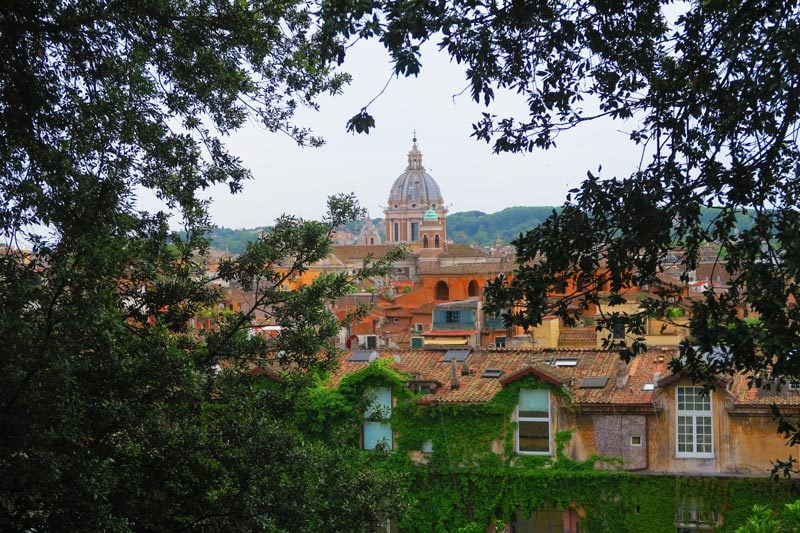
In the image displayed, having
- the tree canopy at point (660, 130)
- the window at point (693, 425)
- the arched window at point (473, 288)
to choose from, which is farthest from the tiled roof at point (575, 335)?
the arched window at point (473, 288)

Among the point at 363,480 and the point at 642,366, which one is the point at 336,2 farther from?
the point at 642,366

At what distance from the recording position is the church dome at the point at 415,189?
7151 inches

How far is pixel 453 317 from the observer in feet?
154

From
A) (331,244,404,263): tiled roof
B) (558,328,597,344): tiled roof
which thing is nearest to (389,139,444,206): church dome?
(331,244,404,263): tiled roof

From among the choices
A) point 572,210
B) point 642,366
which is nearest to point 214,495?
point 572,210

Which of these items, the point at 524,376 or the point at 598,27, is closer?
the point at 598,27

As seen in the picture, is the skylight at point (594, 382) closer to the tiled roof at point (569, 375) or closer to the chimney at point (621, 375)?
the tiled roof at point (569, 375)

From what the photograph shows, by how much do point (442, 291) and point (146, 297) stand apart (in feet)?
225

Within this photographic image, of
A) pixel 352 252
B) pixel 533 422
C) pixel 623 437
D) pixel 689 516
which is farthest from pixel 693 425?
pixel 352 252

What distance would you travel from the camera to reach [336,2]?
724 cm

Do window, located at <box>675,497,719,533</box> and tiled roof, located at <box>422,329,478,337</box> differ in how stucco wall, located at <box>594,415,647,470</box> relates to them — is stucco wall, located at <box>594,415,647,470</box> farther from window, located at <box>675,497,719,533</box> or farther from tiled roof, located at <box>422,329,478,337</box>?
tiled roof, located at <box>422,329,478,337</box>

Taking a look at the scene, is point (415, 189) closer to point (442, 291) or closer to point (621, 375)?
point (442, 291)

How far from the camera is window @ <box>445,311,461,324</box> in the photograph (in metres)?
46.8

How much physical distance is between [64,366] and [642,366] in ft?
56.1
